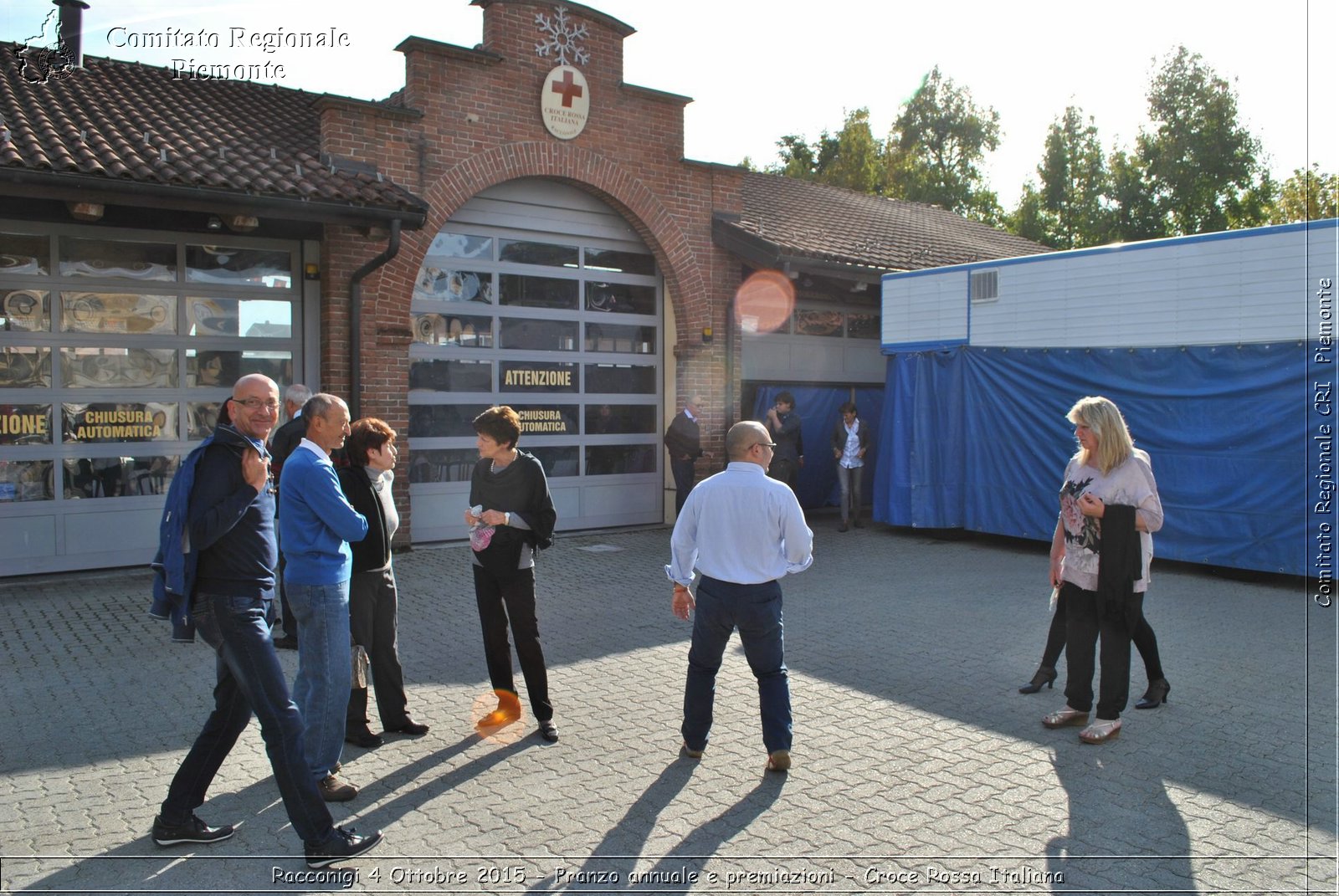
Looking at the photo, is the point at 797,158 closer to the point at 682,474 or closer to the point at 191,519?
the point at 682,474

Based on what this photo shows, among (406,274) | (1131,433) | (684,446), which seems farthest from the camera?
(684,446)

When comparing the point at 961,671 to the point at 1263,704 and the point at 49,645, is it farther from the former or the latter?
the point at 49,645

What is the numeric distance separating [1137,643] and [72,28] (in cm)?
1257

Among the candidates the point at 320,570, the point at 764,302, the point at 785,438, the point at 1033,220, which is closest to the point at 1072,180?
the point at 1033,220

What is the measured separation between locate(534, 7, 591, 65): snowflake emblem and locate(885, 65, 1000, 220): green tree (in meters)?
33.7

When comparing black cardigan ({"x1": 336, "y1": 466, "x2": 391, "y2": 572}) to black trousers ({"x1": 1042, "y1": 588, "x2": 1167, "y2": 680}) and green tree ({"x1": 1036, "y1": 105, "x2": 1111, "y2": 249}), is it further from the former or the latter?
green tree ({"x1": 1036, "y1": 105, "x2": 1111, "y2": 249})

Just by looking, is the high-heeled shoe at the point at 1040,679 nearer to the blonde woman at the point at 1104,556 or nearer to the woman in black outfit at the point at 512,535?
the blonde woman at the point at 1104,556

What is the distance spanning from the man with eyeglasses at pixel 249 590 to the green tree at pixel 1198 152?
126 feet

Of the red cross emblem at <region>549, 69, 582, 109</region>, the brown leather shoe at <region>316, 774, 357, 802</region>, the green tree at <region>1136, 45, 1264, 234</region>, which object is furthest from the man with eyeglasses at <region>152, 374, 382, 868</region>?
the green tree at <region>1136, 45, 1264, 234</region>


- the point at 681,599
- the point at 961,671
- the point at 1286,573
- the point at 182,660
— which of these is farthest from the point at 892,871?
the point at 1286,573

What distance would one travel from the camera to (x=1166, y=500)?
1067 centimetres

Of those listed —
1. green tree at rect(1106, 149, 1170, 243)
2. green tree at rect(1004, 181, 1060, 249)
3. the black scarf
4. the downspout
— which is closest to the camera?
the black scarf

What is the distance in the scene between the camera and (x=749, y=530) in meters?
4.91

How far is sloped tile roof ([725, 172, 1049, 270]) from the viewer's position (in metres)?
14.6
